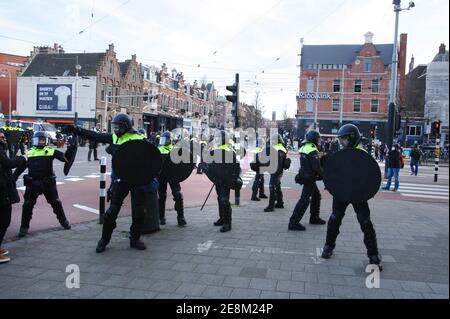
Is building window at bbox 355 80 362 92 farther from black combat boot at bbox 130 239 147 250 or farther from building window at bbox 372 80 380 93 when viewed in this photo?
black combat boot at bbox 130 239 147 250

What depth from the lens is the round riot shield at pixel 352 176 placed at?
470 cm

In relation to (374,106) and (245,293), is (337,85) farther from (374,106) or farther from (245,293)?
(245,293)

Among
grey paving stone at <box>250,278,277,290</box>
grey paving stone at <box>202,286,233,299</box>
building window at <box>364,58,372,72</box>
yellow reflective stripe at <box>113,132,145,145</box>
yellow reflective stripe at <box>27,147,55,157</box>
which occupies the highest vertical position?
building window at <box>364,58,372,72</box>

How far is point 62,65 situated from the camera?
48.3 meters

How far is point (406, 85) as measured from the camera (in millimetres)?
57062

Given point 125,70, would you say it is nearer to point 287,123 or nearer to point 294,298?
point 287,123

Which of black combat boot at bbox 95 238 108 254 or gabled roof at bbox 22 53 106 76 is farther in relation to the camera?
gabled roof at bbox 22 53 106 76

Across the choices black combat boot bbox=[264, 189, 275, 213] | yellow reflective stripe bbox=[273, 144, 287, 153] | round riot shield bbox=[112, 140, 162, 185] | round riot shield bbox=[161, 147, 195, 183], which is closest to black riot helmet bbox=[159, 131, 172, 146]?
round riot shield bbox=[161, 147, 195, 183]

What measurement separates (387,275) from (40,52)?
183 feet

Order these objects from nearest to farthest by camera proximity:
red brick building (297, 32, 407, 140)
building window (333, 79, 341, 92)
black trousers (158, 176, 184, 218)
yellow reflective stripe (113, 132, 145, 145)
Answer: yellow reflective stripe (113, 132, 145, 145) → black trousers (158, 176, 184, 218) → red brick building (297, 32, 407, 140) → building window (333, 79, 341, 92)

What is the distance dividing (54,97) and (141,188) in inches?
1842

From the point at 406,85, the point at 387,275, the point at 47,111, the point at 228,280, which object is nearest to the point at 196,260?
the point at 228,280

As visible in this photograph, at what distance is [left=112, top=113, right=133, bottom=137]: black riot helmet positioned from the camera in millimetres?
5414

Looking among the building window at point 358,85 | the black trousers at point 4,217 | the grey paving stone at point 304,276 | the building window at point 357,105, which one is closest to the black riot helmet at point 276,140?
the grey paving stone at point 304,276
